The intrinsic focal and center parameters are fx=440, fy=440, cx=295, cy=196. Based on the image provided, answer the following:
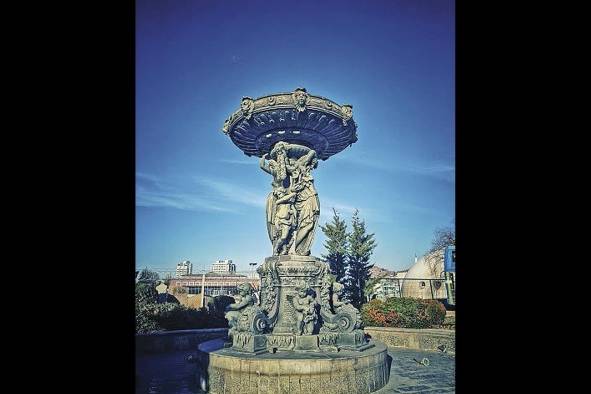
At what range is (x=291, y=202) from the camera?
1087 centimetres

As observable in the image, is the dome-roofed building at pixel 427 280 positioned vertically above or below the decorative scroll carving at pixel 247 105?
below

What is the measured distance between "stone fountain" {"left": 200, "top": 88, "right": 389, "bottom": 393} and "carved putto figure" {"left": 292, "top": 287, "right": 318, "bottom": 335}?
2 centimetres

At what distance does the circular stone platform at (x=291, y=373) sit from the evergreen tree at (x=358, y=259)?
48.9ft

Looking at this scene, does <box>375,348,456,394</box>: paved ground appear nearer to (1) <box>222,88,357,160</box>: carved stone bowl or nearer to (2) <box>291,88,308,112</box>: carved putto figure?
(1) <box>222,88,357,160</box>: carved stone bowl

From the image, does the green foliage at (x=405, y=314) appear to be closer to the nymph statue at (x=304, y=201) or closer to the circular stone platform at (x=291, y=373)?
the nymph statue at (x=304, y=201)

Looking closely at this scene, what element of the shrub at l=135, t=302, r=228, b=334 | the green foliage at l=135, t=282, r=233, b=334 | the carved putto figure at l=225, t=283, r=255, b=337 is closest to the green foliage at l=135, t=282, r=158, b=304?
the green foliage at l=135, t=282, r=233, b=334

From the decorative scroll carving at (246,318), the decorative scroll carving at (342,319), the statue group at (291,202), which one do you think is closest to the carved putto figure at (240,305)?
the decorative scroll carving at (246,318)

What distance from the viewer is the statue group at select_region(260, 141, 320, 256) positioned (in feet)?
35.3

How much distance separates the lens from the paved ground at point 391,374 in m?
8.35
